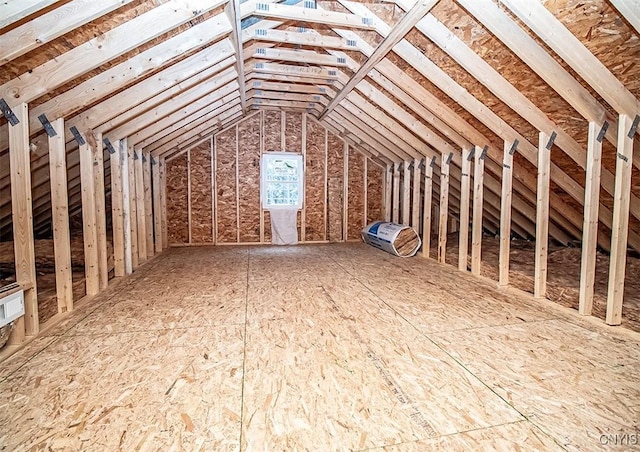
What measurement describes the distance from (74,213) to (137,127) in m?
2.85

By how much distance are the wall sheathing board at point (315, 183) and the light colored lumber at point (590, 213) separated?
485cm

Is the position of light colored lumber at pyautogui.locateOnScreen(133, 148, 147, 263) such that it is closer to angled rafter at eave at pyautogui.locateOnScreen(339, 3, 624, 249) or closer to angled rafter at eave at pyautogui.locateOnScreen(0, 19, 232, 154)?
angled rafter at eave at pyautogui.locateOnScreen(0, 19, 232, 154)

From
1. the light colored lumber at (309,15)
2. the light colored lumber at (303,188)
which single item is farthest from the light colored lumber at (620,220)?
the light colored lumber at (303,188)

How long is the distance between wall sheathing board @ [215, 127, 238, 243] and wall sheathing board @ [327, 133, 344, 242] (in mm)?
1970

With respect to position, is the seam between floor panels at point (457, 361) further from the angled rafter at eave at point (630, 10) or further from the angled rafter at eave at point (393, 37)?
the angled rafter at eave at point (393, 37)

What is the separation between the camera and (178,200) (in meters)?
6.59

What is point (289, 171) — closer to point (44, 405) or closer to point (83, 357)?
point (83, 357)

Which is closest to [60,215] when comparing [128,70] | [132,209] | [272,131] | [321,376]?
[128,70]

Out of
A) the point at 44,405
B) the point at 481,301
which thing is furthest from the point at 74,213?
the point at 481,301

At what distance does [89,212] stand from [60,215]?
423 millimetres

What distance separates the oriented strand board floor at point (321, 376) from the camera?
1.38 metres

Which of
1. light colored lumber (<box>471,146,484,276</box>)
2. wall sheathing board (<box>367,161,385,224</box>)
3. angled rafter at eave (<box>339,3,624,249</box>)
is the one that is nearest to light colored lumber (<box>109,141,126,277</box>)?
angled rafter at eave (<box>339,3,624,249</box>)

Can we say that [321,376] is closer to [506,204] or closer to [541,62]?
[541,62]

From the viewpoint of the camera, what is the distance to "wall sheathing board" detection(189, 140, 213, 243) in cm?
657
